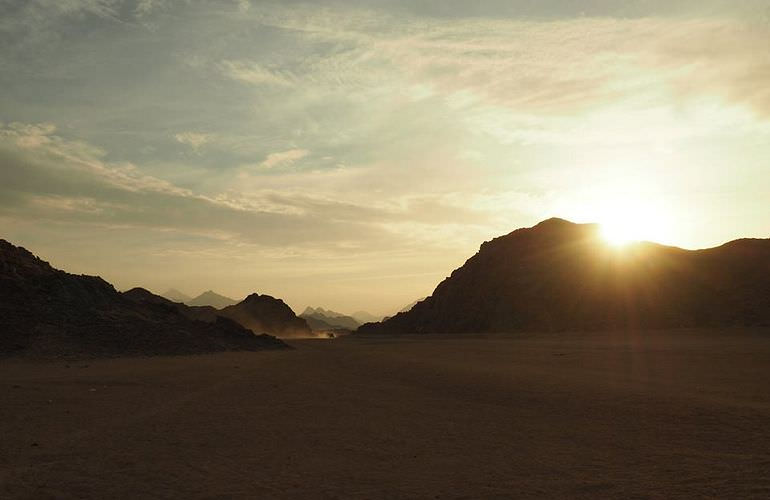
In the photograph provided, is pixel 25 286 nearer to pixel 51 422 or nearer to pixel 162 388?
pixel 162 388

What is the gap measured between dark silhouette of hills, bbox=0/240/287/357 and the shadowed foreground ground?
1140 centimetres

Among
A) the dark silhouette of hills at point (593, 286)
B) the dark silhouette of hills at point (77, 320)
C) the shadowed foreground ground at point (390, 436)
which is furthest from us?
the dark silhouette of hills at point (593, 286)

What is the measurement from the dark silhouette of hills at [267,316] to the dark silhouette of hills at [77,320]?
231 ft

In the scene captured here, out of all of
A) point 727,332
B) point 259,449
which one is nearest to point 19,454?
point 259,449

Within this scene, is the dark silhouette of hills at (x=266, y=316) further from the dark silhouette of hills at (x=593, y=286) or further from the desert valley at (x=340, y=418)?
the desert valley at (x=340, y=418)

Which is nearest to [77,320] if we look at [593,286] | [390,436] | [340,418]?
[340,418]

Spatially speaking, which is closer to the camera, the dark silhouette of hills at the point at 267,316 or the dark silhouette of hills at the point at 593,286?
the dark silhouette of hills at the point at 593,286

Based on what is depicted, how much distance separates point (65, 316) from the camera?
3822 cm

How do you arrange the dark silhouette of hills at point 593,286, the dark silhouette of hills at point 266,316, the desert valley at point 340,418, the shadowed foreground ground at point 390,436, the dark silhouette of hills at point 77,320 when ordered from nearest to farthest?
the shadowed foreground ground at point 390,436 → the desert valley at point 340,418 → the dark silhouette of hills at point 77,320 → the dark silhouette of hills at point 593,286 → the dark silhouette of hills at point 266,316

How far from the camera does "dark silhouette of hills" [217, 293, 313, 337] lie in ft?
392

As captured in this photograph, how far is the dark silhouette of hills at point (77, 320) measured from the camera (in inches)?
1375

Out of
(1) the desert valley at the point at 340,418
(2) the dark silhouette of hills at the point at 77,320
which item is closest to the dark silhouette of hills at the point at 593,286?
(1) the desert valley at the point at 340,418

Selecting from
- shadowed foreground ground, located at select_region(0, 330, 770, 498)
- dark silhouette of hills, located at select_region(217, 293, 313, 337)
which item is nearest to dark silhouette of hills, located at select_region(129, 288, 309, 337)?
dark silhouette of hills, located at select_region(217, 293, 313, 337)

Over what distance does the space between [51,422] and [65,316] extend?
27731 millimetres
